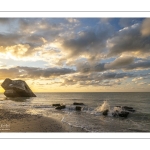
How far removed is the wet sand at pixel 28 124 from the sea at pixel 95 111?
0.70 feet

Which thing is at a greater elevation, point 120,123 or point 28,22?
point 28,22

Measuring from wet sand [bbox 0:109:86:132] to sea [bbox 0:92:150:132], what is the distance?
214 mm

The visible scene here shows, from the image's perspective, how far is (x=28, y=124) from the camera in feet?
15.0

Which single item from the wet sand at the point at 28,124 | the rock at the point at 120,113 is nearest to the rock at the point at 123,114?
the rock at the point at 120,113

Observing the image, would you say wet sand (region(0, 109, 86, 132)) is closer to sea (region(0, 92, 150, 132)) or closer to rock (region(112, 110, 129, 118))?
sea (region(0, 92, 150, 132))

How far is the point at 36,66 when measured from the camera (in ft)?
15.6

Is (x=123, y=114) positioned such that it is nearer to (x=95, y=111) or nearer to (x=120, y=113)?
(x=120, y=113)

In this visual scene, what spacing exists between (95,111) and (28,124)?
2.03m

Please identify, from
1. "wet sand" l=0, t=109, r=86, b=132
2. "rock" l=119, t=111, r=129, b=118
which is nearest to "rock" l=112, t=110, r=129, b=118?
"rock" l=119, t=111, r=129, b=118

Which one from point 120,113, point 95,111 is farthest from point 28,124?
point 120,113

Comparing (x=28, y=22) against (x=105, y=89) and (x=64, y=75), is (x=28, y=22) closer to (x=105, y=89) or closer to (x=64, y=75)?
(x=64, y=75)
